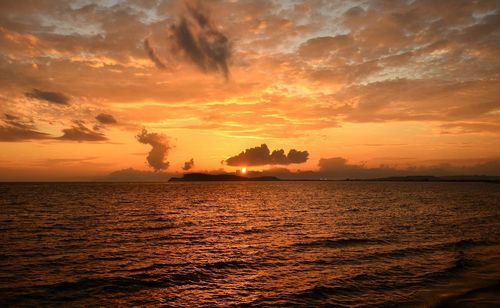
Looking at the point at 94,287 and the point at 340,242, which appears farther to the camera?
the point at 340,242

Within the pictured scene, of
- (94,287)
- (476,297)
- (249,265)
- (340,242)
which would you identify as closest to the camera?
(476,297)

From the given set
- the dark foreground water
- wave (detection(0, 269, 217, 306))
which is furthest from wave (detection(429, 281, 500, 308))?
wave (detection(0, 269, 217, 306))

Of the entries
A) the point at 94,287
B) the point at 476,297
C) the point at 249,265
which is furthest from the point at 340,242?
the point at 94,287

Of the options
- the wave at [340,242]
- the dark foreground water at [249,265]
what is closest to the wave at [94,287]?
the dark foreground water at [249,265]

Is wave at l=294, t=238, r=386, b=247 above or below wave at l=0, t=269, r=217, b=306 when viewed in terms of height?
below

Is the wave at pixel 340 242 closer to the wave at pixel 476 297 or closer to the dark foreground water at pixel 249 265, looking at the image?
the dark foreground water at pixel 249 265

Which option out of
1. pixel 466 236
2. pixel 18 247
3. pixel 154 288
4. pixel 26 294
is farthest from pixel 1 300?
pixel 466 236

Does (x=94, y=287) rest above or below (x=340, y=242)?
above

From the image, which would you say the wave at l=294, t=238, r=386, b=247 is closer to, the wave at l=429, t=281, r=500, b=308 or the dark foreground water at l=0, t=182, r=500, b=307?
the dark foreground water at l=0, t=182, r=500, b=307

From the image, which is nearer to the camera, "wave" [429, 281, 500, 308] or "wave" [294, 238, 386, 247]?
"wave" [429, 281, 500, 308]

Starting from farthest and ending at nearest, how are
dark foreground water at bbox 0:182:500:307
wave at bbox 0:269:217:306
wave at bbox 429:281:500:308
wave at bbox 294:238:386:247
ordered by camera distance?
wave at bbox 294:238:386:247 → dark foreground water at bbox 0:182:500:307 → wave at bbox 0:269:217:306 → wave at bbox 429:281:500:308

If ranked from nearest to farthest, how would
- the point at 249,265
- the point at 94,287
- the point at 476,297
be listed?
the point at 476,297
the point at 94,287
the point at 249,265

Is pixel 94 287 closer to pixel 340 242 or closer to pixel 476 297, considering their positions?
pixel 476 297

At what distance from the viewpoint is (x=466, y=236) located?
4469 centimetres
